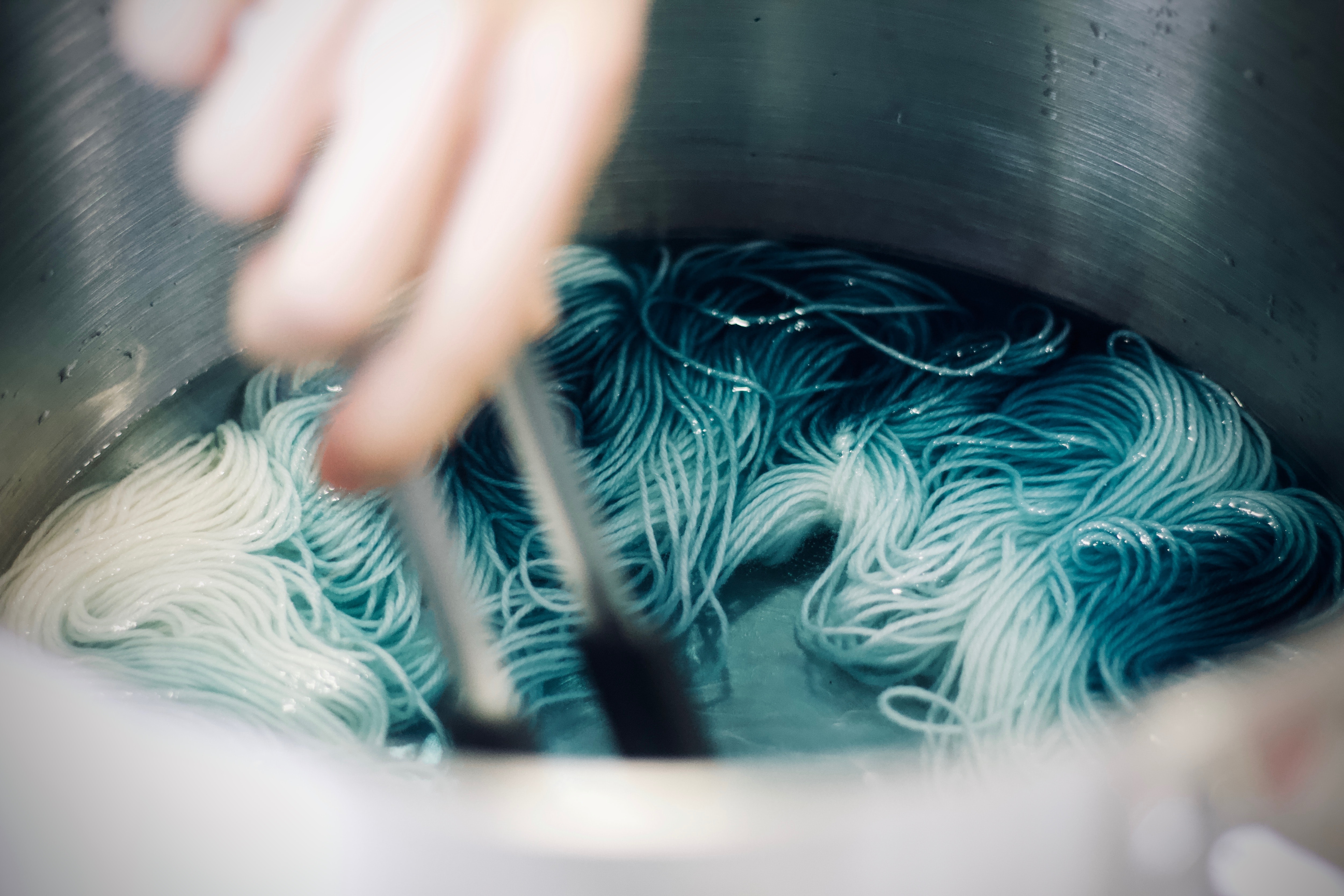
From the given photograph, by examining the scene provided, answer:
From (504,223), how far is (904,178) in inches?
18.7

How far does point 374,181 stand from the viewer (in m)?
1.27

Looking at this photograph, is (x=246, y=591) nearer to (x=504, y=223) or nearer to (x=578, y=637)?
(x=578, y=637)

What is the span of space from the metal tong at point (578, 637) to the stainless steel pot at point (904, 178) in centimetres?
37

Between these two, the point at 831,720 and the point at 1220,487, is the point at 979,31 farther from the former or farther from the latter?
the point at 831,720

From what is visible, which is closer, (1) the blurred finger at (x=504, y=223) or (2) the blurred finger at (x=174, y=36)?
(2) the blurred finger at (x=174, y=36)

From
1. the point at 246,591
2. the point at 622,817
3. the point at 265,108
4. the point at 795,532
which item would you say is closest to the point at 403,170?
the point at 265,108

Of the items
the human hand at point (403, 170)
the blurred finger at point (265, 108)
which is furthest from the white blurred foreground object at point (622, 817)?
the blurred finger at point (265, 108)

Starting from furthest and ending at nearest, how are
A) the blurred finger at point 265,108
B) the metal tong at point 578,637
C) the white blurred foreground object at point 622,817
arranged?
the blurred finger at point 265,108, the metal tong at point 578,637, the white blurred foreground object at point 622,817

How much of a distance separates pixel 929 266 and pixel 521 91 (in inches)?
20.7

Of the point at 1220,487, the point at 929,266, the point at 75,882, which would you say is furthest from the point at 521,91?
the point at 75,882

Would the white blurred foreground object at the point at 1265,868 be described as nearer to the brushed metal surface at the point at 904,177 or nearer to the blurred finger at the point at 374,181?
the brushed metal surface at the point at 904,177

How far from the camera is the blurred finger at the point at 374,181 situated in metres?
1.23

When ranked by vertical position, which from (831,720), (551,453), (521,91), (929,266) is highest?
(521,91)

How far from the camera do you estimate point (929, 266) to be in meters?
1.38
